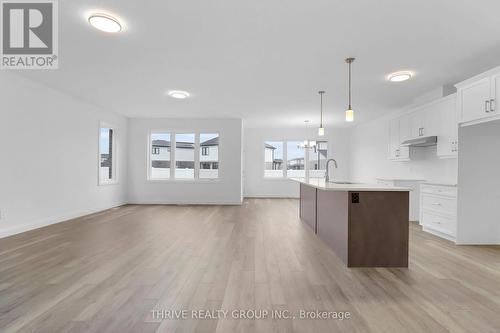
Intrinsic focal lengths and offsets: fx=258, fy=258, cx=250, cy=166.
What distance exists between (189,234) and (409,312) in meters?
3.26

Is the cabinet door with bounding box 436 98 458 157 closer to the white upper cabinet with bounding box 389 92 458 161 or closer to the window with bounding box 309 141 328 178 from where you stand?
the white upper cabinet with bounding box 389 92 458 161

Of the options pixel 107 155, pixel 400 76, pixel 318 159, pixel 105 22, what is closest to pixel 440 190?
pixel 400 76

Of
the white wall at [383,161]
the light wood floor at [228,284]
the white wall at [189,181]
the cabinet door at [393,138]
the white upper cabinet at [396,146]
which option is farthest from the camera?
the white wall at [189,181]

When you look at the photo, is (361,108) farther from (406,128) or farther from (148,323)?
(148,323)

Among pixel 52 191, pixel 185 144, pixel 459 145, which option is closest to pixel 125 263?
pixel 52 191

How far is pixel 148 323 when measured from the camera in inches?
73.1

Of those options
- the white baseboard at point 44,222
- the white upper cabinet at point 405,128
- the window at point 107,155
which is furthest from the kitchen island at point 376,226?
the window at point 107,155

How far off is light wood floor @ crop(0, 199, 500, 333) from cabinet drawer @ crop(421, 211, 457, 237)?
0.21 meters

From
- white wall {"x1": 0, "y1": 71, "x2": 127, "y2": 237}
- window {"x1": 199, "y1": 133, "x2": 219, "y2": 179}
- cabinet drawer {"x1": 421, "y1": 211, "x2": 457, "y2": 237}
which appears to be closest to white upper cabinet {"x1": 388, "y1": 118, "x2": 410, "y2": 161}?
cabinet drawer {"x1": 421, "y1": 211, "x2": 457, "y2": 237}

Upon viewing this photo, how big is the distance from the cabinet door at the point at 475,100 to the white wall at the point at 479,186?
0.32 meters

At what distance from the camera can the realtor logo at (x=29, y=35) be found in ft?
8.67

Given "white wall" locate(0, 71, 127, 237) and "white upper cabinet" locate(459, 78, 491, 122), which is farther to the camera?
"white wall" locate(0, 71, 127, 237)

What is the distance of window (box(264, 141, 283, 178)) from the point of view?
10102 mm

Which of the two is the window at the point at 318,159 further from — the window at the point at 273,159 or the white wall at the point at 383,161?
the window at the point at 273,159
